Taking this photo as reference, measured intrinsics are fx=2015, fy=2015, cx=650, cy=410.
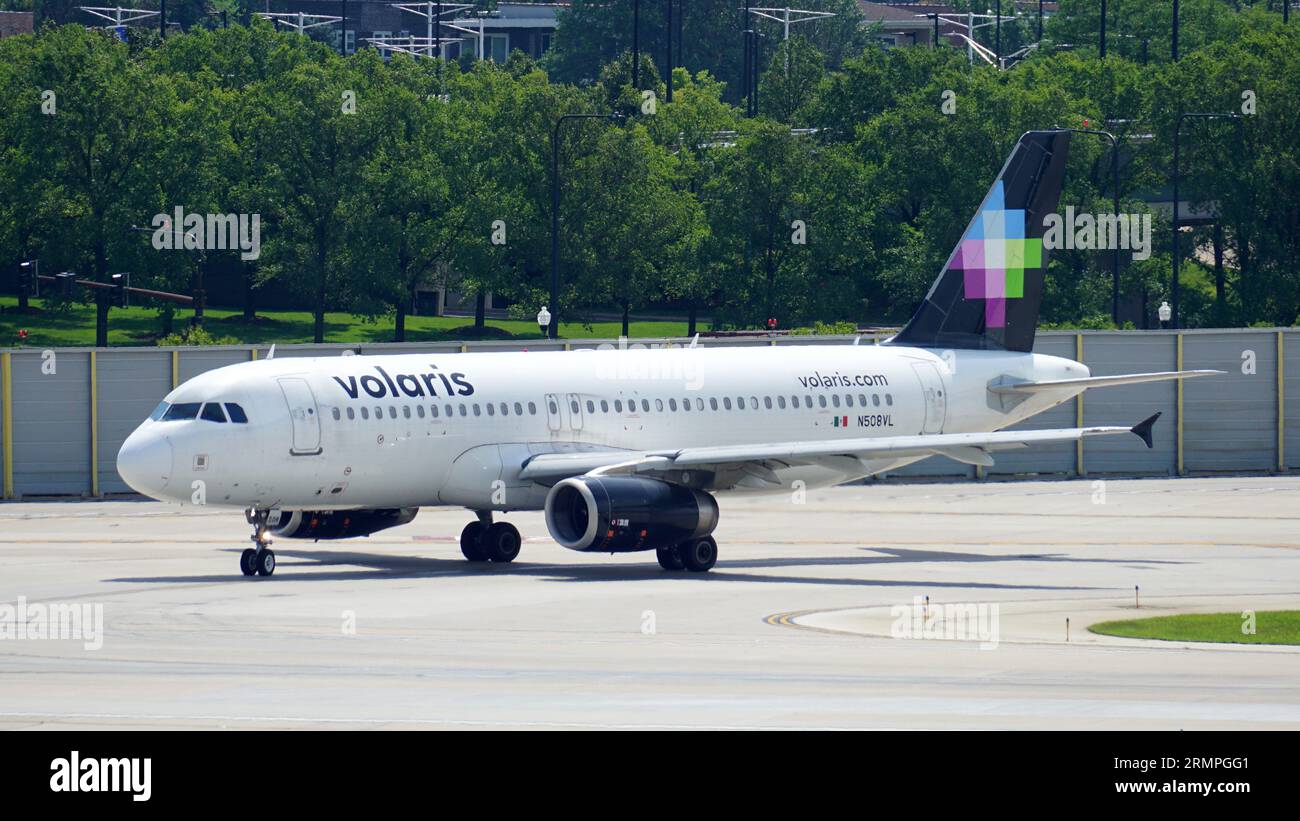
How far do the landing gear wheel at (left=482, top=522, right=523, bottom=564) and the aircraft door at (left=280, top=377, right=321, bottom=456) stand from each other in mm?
4909

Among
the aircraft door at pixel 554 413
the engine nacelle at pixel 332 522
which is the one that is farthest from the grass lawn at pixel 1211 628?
the engine nacelle at pixel 332 522

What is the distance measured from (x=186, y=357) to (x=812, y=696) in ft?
136

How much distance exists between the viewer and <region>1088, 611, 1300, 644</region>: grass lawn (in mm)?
30859

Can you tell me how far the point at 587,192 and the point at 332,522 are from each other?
6909 centimetres

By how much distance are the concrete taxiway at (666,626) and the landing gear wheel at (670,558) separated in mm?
293

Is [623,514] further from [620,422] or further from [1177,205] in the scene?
[1177,205]

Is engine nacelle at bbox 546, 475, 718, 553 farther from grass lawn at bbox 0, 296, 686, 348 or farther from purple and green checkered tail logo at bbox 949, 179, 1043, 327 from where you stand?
grass lawn at bbox 0, 296, 686, 348

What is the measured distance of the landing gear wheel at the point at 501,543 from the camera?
44031mm

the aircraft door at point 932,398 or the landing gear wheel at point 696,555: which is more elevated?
the aircraft door at point 932,398

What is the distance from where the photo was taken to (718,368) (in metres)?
47.7

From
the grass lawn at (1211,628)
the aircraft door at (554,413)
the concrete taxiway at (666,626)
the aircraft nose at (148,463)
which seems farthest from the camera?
the aircraft door at (554,413)

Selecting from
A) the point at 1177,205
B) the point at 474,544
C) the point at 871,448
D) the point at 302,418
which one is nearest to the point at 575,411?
the point at 474,544

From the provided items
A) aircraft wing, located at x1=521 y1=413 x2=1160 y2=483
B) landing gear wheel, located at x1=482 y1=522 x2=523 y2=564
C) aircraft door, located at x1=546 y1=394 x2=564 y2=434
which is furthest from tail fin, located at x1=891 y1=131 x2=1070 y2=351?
landing gear wheel, located at x1=482 y1=522 x2=523 y2=564

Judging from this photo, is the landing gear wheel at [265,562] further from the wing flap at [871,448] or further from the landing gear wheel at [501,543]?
the wing flap at [871,448]
